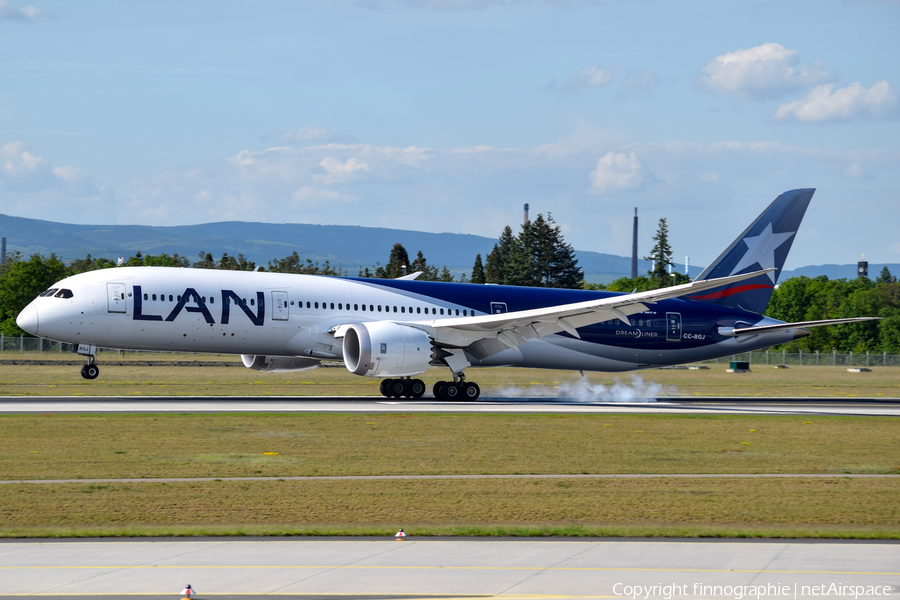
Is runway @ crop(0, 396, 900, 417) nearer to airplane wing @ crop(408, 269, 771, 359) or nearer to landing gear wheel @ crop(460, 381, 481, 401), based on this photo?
landing gear wheel @ crop(460, 381, 481, 401)

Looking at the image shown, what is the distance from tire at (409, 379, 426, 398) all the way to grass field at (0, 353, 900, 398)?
273 centimetres

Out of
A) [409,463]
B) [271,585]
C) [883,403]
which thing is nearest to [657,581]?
[271,585]

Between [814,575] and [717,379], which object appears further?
[717,379]

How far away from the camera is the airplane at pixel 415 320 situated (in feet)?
101

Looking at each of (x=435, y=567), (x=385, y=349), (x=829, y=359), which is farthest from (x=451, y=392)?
(x=829, y=359)

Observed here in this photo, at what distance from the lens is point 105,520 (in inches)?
502

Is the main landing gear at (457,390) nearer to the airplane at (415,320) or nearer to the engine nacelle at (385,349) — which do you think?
the airplane at (415,320)

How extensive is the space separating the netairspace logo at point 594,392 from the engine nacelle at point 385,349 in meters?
7.26

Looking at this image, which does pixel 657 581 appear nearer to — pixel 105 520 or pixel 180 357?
pixel 105 520

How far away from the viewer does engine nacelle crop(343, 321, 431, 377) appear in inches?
1235

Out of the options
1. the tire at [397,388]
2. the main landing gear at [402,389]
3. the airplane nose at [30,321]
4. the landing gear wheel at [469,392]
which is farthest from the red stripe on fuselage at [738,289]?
the airplane nose at [30,321]

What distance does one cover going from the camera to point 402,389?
34.8 m

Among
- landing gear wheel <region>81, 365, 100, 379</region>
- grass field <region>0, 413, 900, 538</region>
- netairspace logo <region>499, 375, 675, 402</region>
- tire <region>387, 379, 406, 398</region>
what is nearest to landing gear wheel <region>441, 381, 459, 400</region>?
tire <region>387, 379, 406, 398</region>

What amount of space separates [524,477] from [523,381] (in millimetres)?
28207
